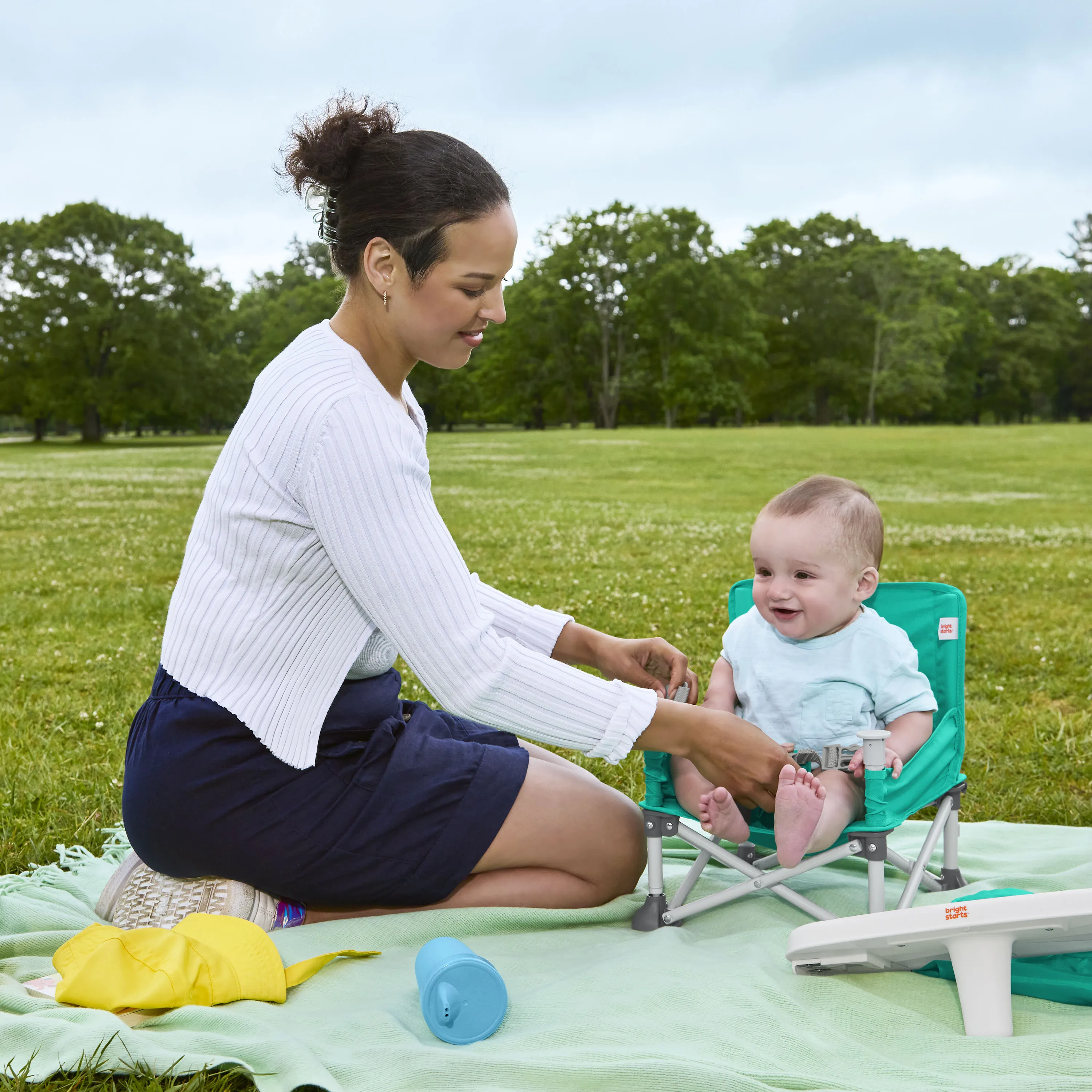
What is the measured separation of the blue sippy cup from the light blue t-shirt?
4.11 ft

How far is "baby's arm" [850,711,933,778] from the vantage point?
9.91ft

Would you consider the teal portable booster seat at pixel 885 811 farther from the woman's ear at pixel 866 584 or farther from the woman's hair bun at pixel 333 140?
the woman's hair bun at pixel 333 140

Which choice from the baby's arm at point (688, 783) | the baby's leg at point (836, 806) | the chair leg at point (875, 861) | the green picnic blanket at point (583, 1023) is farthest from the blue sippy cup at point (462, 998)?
the chair leg at point (875, 861)

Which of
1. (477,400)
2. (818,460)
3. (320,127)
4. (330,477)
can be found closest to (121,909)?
(330,477)

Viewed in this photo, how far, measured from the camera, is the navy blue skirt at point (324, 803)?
262cm

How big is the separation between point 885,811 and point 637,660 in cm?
81

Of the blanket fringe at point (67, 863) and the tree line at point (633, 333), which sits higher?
the tree line at point (633, 333)

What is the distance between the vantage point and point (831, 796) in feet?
9.18

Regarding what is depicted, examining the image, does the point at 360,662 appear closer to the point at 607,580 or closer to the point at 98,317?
the point at 607,580

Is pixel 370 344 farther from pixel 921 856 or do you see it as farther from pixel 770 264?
pixel 770 264

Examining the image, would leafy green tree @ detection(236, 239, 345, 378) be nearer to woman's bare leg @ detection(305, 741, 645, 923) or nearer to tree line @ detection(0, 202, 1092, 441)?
tree line @ detection(0, 202, 1092, 441)

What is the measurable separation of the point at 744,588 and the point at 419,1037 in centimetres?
189

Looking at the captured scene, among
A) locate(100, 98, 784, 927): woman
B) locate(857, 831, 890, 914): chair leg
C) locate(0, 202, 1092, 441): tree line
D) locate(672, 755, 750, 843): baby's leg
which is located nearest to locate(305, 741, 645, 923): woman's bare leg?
locate(100, 98, 784, 927): woman

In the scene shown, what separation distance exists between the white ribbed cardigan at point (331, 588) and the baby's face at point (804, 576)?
800 millimetres
